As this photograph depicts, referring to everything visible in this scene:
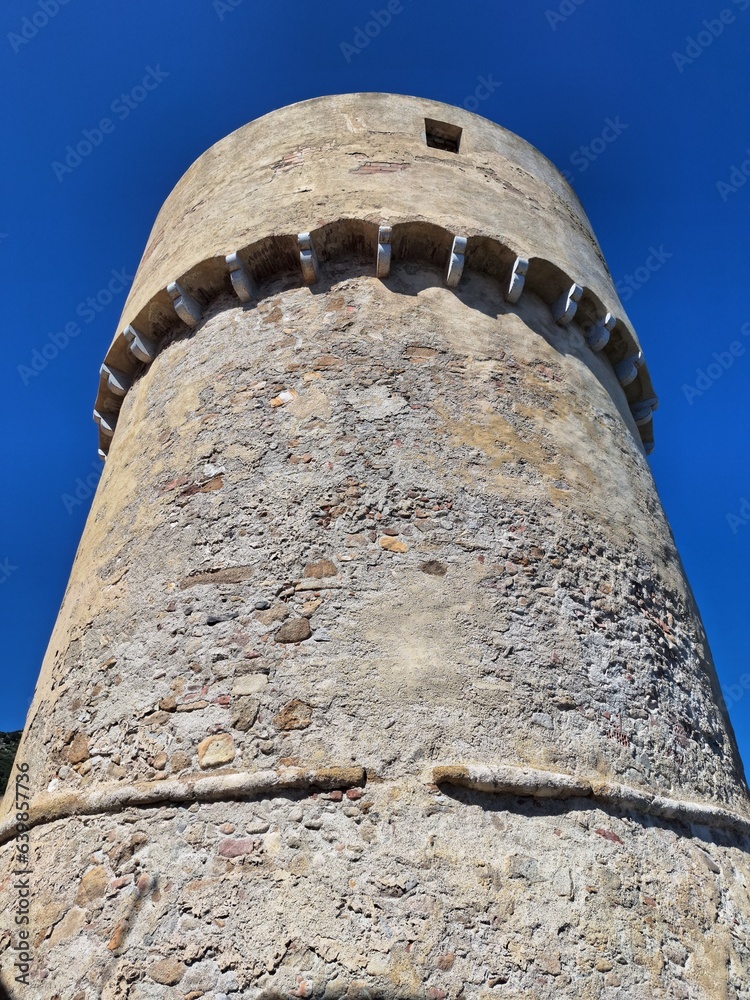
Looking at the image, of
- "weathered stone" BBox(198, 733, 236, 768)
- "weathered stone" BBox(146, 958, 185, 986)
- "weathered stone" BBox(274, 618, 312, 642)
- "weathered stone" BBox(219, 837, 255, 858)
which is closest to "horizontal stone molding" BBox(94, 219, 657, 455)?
"weathered stone" BBox(274, 618, 312, 642)

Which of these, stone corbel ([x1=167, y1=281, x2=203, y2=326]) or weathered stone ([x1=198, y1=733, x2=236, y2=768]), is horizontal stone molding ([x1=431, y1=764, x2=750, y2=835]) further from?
stone corbel ([x1=167, y1=281, x2=203, y2=326])

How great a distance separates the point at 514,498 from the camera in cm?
408

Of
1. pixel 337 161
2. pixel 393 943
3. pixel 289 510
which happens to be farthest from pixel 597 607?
pixel 337 161

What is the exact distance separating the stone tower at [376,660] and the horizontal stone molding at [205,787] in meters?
0.01

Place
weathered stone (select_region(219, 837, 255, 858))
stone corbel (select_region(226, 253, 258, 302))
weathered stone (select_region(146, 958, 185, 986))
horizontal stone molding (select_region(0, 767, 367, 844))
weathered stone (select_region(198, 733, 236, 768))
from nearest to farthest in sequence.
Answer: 1. weathered stone (select_region(146, 958, 185, 986))
2. weathered stone (select_region(219, 837, 255, 858))
3. horizontal stone molding (select_region(0, 767, 367, 844))
4. weathered stone (select_region(198, 733, 236, 768))
5. stone corbel (select_region(226, 253, 258, 302))

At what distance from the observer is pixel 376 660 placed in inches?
132

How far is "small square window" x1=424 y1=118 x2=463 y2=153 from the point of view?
21.3ft

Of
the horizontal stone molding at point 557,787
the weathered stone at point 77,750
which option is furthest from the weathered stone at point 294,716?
the weathered stone at point 77,750

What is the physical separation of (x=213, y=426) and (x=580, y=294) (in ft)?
9.60

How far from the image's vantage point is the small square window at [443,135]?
6484 mm

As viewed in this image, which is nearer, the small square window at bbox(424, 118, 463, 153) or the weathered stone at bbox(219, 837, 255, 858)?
the weathered stone at bbox(219, 837, 255, 858)

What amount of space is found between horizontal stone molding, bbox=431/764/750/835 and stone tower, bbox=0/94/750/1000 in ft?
0.04

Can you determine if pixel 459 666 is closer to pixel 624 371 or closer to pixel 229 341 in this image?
pixel 229 341

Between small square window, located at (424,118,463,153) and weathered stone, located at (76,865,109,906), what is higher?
small square window, located at (424,118,463,153)
